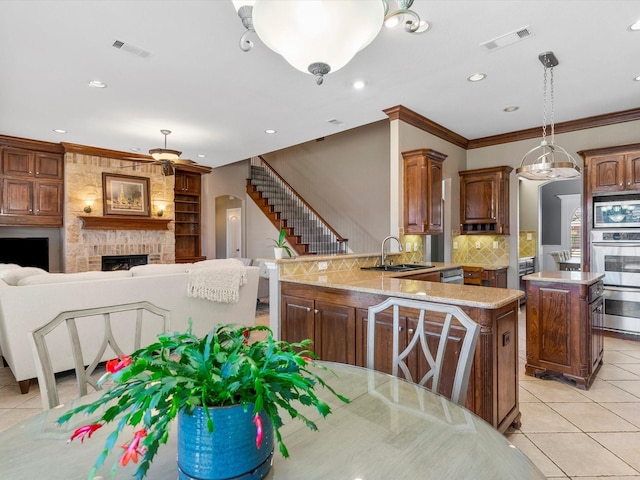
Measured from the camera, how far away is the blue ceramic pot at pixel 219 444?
0.72 meters

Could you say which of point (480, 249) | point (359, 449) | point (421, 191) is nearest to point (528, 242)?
point (480, 249)

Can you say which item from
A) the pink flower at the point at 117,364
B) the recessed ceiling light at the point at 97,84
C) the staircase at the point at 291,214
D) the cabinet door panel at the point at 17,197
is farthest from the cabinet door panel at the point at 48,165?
the pink flower at the point at 117,364

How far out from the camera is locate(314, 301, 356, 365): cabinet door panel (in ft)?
9.12

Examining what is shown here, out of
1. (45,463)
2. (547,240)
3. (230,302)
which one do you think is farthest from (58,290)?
(547,240)

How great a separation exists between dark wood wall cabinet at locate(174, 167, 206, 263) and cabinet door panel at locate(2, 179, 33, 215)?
2789mm

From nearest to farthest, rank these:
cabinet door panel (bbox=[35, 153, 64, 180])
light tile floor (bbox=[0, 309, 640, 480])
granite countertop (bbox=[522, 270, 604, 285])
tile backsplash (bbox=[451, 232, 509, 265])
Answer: light tile floor (bbox=[0, 309, 640, 480]), granite countertop (bbox=[522, 270, 604, 285]), tile backsplash (bbox=[451, 232, 509, 265]), cabinet door panel (bbox=[35, 153, 64, 180])

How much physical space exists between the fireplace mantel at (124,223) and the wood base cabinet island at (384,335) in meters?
5.22

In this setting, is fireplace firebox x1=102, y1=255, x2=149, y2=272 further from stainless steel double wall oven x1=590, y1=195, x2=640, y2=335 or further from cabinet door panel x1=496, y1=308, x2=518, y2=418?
stainless steel double wall oven x1=590, y1=195, x2=640, y2=335

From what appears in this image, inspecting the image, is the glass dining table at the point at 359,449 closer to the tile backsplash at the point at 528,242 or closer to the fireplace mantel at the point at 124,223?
the fireplace mantel at the point at 124,223

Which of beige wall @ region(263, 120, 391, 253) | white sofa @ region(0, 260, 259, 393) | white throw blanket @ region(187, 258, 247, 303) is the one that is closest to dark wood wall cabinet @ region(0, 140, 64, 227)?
white sofa @ region(0, 260, 259, 393)

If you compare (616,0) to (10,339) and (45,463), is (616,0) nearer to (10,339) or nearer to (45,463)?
(45,463)

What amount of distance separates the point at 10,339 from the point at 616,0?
5.15 meters

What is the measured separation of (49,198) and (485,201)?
7459 mm

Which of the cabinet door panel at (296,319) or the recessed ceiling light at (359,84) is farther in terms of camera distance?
the recessed ceiling light at (359,84)
